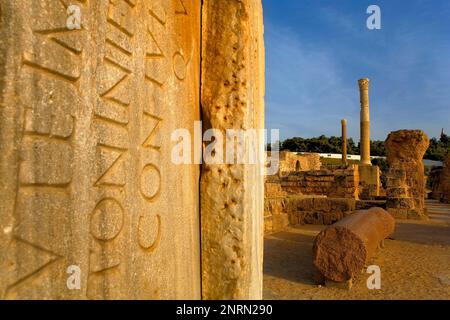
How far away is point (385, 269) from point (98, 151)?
220 inches

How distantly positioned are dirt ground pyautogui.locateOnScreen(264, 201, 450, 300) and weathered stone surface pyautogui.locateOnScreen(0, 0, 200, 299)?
3.21 metres

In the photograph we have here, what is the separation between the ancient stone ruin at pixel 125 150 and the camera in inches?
36.3

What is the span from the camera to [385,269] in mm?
5574

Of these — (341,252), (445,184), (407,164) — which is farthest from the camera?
(445,184)

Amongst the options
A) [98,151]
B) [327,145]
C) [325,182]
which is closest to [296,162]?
[325,182]

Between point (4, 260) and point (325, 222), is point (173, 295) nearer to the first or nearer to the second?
point (4, 260)

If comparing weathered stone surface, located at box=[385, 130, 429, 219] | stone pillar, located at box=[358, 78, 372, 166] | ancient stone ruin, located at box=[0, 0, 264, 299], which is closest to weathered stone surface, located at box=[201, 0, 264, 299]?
ancient stone ruin, located at box=[0, 0, 264, 299]

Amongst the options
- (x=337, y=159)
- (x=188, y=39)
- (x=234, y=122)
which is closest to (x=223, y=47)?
(x=188, y=39)

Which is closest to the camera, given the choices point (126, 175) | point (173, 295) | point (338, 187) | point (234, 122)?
point (126, 175)

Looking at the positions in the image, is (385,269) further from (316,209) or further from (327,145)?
(327,145)

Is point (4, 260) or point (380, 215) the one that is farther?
point (380, 215)

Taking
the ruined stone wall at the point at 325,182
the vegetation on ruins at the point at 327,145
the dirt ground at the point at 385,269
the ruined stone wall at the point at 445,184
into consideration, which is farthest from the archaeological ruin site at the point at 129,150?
the vegetation on ruins at the point at 327,145

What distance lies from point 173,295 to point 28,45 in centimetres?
110

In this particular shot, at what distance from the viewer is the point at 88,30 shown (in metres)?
1.14
